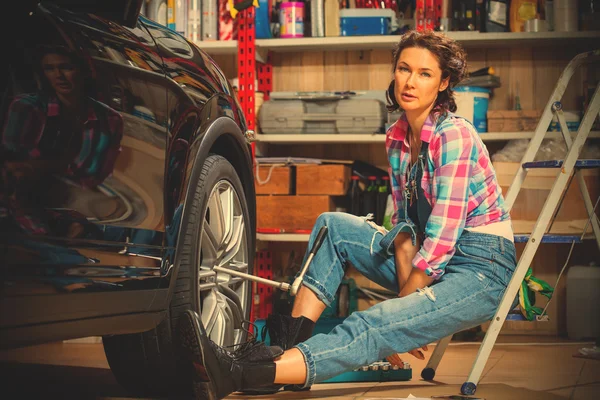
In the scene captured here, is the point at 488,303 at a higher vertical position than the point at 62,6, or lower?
lower

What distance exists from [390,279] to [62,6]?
4.55 ft

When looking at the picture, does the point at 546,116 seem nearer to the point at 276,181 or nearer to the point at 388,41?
the point at 388,41

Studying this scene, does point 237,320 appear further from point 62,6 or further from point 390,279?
point 62,6

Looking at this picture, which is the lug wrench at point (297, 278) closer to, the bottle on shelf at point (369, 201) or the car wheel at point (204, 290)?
the car wheel at point (204, 290)

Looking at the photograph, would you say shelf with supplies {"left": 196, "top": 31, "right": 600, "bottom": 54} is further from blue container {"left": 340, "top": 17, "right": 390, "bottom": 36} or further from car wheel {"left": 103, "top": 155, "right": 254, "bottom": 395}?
car wheel {"left": 103, "top": 155, "right": 254, "bottom": 395}

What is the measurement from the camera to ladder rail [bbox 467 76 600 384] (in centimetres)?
242

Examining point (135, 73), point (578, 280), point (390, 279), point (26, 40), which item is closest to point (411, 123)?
point (390, 279)

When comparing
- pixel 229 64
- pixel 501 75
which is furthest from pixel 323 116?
pixel 501 75

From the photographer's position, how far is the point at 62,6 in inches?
57.0

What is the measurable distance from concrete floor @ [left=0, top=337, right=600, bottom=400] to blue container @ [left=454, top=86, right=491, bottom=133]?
120 cm

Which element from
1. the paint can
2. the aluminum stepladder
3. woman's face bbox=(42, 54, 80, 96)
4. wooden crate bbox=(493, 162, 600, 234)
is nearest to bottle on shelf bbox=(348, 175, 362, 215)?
wooden crate bbox=(493, 162, 600, 234)

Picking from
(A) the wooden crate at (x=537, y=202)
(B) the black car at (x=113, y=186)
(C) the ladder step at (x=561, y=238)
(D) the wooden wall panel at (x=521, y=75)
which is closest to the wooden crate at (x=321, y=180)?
(A) the wooden crate at (x=537, y=202)

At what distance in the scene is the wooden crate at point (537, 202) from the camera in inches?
158

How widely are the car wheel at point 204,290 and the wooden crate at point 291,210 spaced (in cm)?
171
